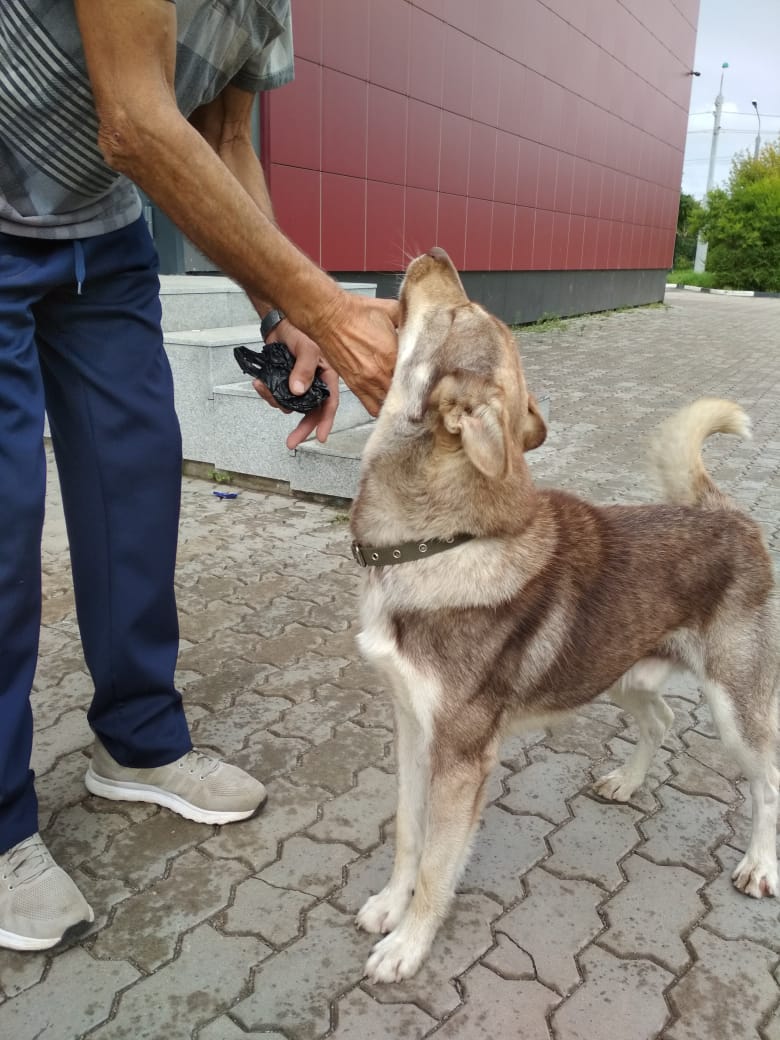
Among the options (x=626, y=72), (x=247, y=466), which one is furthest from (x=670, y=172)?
(x=247, y=466)

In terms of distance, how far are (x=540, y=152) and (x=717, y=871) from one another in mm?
15856

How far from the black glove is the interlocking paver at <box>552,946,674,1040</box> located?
1.79 meters

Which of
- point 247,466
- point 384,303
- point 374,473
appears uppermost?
point 384,303

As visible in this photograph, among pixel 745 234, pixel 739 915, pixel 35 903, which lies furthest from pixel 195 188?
pixel 745 234

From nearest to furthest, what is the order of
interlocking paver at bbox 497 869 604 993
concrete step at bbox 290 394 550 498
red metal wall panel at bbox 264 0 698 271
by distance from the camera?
1. interlocking paver at bbox 497 869 604 993
2. concrete step at bbox 290 394 550 498
3. red metal wall panel at bbox 264 0 698 271

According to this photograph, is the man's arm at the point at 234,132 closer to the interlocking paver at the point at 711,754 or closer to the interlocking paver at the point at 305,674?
the interlocking paver at the point at 305,674

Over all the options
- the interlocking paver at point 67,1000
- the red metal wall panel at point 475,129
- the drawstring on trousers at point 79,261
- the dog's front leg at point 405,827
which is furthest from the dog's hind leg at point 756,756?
the red metal wall panel at point 475,129

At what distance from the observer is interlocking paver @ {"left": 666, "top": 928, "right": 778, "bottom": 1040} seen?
2104 mm

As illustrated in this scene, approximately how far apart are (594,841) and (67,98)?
2678mm

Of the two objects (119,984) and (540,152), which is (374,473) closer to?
(119,984)

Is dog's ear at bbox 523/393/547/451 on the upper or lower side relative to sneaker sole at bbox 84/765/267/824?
upper

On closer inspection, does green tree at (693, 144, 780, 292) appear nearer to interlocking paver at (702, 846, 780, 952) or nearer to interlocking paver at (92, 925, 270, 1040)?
interlocking paver at (702, 846, 780, 952)

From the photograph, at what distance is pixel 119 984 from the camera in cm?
216

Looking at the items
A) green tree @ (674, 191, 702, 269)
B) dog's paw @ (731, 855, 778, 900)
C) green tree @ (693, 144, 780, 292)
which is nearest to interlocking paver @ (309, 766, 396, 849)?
dog's paw @ (731, 855, 778, 900)
